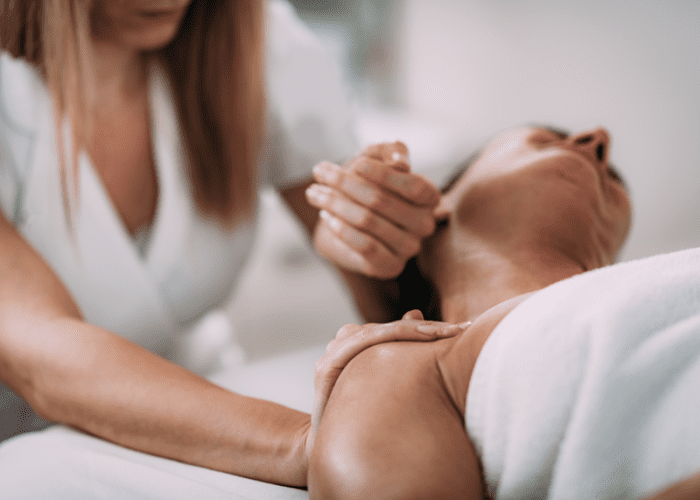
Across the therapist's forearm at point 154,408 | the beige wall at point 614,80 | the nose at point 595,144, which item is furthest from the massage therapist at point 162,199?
the beige wall at point 614,80

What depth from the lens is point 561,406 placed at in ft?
0.73

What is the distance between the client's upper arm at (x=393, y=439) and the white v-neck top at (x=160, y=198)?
0.34 meters

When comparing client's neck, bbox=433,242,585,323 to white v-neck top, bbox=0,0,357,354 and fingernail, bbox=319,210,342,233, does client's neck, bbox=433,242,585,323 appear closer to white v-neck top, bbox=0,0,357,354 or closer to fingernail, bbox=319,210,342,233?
fingernail, bbox=319,210,342,233

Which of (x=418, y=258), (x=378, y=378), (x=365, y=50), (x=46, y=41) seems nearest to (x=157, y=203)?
(x=46, y=41)

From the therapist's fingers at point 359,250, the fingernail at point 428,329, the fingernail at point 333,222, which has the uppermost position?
the fingernail at point 333,222

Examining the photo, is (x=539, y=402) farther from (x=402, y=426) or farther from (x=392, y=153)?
(x=392, y=153)

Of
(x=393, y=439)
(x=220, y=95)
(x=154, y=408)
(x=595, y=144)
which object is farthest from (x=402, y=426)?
(x=220, y=95)

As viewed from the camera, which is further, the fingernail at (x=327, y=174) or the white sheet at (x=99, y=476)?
the fingernail at (x=327, y=174)

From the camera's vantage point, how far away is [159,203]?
1.86 feet

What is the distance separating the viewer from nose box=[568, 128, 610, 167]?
1.45 feet

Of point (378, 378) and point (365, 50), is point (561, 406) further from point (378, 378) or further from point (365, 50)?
point (365, 50)

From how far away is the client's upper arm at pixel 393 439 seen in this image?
215mm

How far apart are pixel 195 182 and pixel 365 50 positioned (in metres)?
0.59

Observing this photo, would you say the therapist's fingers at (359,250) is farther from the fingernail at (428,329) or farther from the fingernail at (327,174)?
the fingernail at (428,329)
